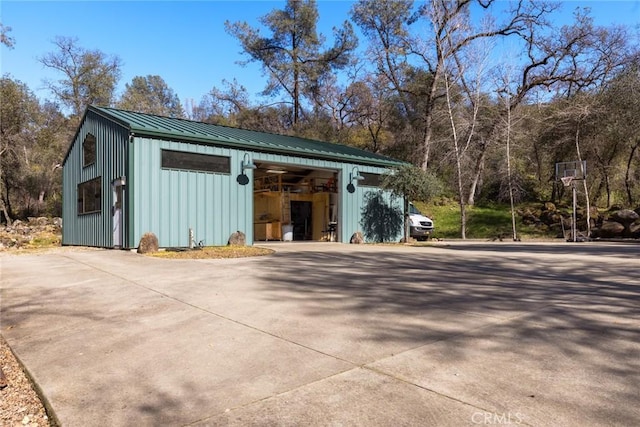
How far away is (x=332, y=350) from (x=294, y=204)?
16.8m

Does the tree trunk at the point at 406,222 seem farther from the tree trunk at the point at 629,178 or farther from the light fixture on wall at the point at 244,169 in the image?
the tree trunk at the point at 629,178

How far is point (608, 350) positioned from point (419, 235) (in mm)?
17282

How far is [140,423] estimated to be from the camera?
2287mm

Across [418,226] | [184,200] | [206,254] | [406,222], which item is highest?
[184,200]

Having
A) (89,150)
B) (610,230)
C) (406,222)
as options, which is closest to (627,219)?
(610,230)

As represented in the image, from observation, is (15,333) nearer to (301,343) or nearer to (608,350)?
(301,343)

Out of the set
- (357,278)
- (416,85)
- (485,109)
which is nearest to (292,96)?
(416,85)

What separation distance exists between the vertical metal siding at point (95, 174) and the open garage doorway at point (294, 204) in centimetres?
644

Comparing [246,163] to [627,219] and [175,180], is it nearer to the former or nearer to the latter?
[175,180]

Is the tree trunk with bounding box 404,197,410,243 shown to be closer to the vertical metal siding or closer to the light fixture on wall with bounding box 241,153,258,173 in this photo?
the light fixture on wall with bounding box 241,153,258,173

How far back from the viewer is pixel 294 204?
65.6 ft

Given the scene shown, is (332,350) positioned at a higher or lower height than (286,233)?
lower

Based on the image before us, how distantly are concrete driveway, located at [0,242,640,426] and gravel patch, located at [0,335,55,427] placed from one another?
0.30 feet

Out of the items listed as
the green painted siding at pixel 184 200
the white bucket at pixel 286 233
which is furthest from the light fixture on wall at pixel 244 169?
the white bucket at pixel 286 233
